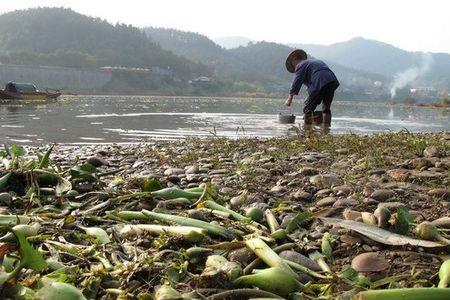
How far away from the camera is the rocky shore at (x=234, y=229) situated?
2133 millimetres

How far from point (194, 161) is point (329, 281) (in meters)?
4.22

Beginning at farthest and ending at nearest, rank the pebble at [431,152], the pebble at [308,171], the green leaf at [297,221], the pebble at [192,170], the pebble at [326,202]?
1. the pebble at [431,152]
2. the pebble at [192,170]
3. the pebble at [308,171]
4. the pebble at [326,202]
5. the green leaf at [297,221]

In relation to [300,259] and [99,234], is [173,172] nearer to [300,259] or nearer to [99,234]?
[99,234]

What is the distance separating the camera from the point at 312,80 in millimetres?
11672

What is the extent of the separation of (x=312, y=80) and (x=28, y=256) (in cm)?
1039

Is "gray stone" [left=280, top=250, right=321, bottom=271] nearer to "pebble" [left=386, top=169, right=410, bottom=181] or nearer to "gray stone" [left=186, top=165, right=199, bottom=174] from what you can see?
"pebble" [left=386, top=169, right=410, bottom=181]

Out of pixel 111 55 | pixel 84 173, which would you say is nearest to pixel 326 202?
pixel 84 173

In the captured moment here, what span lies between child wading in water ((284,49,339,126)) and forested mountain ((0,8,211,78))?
328 feet

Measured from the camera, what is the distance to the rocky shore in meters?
2.13

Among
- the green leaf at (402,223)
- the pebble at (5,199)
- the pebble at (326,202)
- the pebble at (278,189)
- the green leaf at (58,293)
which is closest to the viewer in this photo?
the green leaf at (58,293)

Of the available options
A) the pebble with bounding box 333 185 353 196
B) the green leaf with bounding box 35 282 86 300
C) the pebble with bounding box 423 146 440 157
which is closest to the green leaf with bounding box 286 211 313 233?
the pebble with bounding box 333 185 353 196

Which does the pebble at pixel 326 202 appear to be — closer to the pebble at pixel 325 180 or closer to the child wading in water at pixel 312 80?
the pebble at pixel 325 180

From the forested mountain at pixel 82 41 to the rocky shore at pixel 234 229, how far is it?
351 ft

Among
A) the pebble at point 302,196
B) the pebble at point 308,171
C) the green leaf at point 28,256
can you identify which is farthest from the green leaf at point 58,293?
the pebble at point 308,171
